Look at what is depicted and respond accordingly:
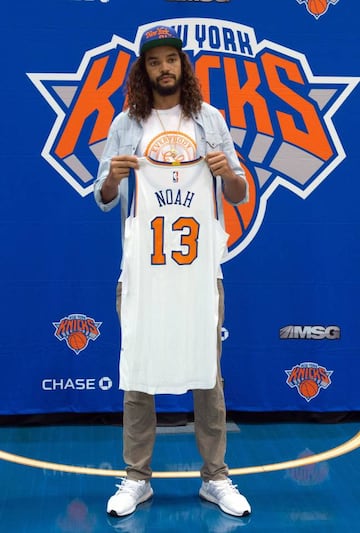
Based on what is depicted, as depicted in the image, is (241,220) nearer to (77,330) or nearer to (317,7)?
(77,330)

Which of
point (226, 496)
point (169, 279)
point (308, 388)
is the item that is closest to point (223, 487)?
point (226, 496)

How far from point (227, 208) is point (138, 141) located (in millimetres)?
994

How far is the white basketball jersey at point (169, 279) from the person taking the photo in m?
2.64

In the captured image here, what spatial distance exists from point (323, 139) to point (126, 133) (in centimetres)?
124

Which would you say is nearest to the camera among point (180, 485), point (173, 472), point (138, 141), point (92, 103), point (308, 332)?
point (138, 141)

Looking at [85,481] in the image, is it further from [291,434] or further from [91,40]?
[91,40]

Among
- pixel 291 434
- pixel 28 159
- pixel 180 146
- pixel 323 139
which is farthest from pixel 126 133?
pixel 291 434

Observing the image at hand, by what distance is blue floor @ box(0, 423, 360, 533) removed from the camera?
8.57ft

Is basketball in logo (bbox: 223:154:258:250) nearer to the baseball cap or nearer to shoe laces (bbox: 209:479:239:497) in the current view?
the baseball cap

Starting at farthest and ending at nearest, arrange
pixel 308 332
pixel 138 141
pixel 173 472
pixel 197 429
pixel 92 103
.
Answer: pixel 308 332, pixel 92 103, pixel 173 472, pixel 197 429, pixel 138 141

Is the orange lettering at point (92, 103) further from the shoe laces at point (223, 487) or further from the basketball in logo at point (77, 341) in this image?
the shoe laces at point (223, 487)

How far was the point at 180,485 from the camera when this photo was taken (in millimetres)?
2955

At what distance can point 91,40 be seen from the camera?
11.5 ft

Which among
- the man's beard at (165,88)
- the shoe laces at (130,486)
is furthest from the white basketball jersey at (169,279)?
the shoe laces at (130,486)
